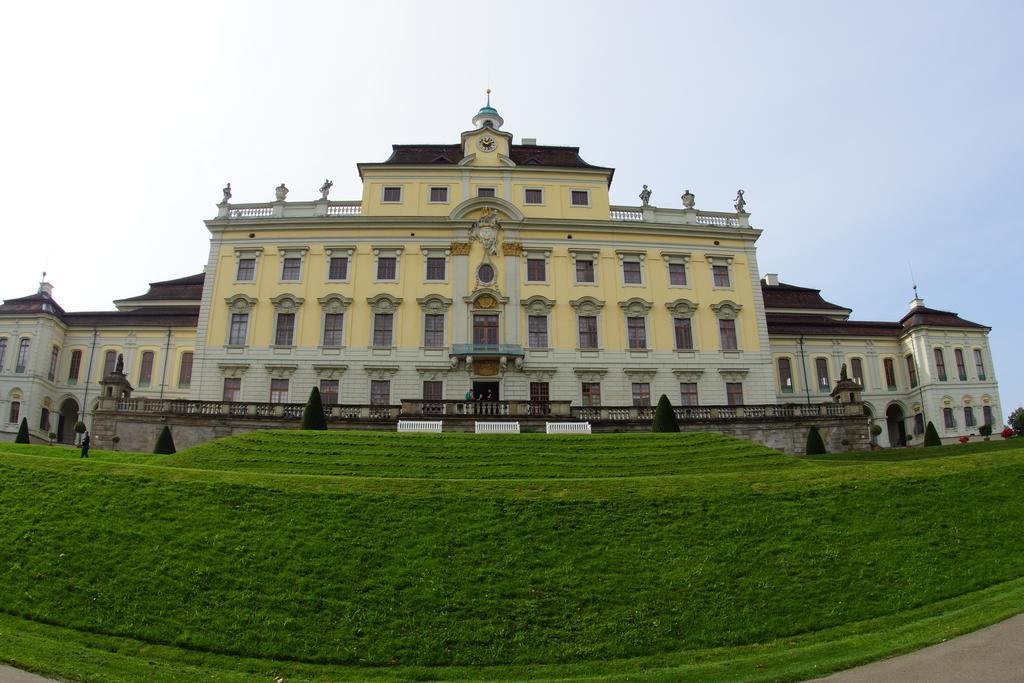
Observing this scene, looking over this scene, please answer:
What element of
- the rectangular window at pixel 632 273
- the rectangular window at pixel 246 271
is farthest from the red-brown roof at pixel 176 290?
the rectangular window at pixel 632 273

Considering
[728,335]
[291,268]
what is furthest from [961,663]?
[291,268]

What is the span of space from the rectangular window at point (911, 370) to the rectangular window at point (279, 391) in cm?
4275

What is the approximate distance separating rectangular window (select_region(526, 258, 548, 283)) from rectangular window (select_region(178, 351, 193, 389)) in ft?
81.3

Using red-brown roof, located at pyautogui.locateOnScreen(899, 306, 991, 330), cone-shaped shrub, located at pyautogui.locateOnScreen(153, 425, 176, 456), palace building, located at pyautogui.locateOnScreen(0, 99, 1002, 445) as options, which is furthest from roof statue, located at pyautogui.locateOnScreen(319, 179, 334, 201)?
red-brown roof, located at pyautogui.locateOnScreen(899, 306, 991, 330)

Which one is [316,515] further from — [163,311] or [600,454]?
[163,311]

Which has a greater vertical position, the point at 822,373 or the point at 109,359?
the point at 109,359

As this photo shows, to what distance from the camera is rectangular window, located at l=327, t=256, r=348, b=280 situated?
4547cm

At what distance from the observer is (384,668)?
37.3ft

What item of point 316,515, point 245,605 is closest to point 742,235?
point 316,515

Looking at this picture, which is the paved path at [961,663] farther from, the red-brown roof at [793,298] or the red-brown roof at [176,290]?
the red-brown roof at [176,290]

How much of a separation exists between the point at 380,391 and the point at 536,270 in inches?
474

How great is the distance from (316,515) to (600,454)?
507 inches

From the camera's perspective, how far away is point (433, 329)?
4447 centimetres

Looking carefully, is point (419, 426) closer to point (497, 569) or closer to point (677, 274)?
point (497, 569)
